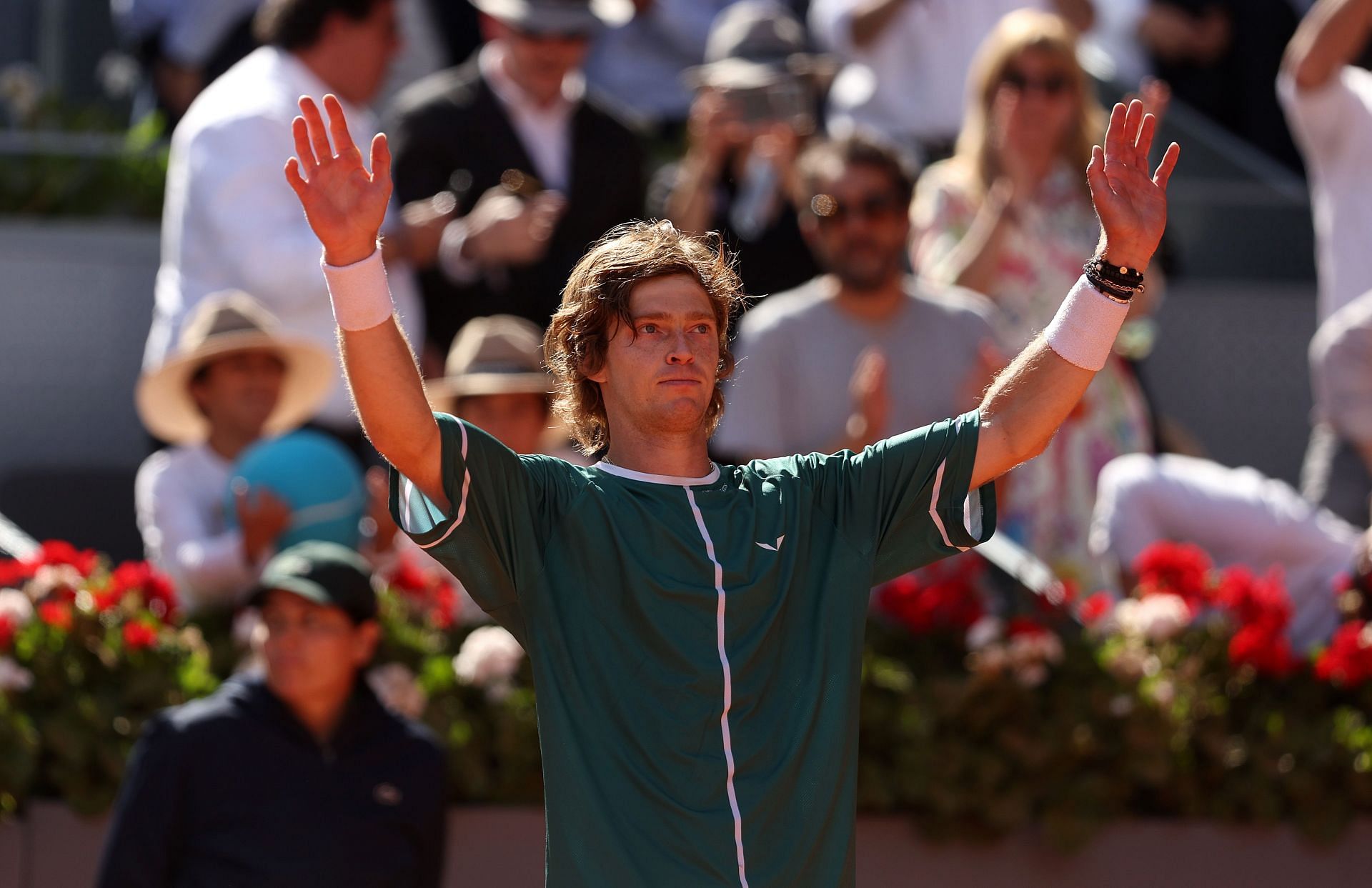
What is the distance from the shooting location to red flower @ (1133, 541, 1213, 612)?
5898 millimetres

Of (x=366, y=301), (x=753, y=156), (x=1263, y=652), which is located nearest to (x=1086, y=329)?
(x=366, y=301)

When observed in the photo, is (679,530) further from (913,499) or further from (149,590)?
(149,590)

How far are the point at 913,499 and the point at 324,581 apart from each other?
7.04 ft

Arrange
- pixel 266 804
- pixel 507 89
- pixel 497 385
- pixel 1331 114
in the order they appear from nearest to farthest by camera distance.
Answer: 1. pixel 266 804
2. pixel 497 385
3. pixel 1331 114
4. pixel 507 89

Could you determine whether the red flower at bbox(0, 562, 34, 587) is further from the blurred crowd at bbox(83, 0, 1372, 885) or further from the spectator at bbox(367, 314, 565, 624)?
the spectator at bbox(367, 314, 565, 624)

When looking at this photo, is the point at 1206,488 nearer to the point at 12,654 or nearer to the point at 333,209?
the point at 12,654

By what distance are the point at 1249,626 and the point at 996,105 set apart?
6.41ft

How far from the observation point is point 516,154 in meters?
7.19

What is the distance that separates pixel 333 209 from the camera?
3086 millimetres

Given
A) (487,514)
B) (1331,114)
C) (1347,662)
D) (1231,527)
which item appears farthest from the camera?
(1331,114)

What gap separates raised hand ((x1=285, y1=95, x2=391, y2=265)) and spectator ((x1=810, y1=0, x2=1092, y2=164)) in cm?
507

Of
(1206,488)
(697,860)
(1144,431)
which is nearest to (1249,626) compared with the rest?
(1206,488)

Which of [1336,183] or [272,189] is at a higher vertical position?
[1336,183]

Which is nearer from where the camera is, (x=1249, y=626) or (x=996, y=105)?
(x=1249, y=626)
